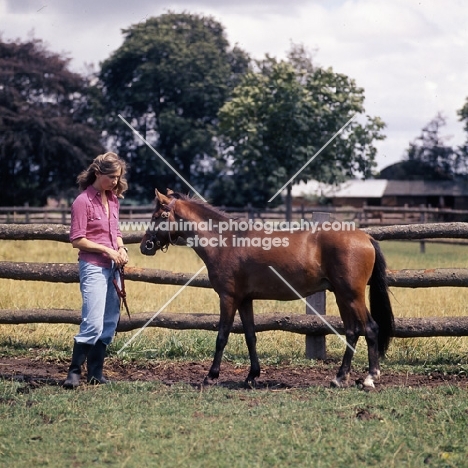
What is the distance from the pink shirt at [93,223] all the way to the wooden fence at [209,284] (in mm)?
1460

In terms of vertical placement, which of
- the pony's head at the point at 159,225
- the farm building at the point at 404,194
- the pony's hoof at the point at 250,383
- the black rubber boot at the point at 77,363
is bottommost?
the pony's hoof at the point at 250,383

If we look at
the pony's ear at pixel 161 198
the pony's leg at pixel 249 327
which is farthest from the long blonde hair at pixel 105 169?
the pony's leg at pixel 249 327

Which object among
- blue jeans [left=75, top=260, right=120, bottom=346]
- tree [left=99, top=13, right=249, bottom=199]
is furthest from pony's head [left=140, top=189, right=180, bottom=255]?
tree [left=99, top=13, right=249, bottom=199]

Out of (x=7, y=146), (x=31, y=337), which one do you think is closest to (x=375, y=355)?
(x=31, y=337)

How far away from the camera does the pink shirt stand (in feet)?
20.7

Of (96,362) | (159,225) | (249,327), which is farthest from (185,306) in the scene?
(96,362)

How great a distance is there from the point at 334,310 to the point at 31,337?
13.5ft

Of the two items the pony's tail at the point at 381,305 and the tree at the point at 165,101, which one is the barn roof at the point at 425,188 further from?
the pony's tail at the point at 381,305

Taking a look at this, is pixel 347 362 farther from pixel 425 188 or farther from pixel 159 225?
pixel 425 188

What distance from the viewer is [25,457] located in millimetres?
4336

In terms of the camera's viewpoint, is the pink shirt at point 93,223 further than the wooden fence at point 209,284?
No

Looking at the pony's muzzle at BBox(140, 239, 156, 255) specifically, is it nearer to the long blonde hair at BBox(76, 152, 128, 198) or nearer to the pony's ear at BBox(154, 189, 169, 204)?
the pony's ear at BBox(154, 189, 169, 204)

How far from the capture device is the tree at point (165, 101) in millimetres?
44281

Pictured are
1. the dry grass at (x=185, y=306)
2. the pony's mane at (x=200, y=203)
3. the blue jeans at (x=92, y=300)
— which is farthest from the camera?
the dry grass at (x=185, y=306)
